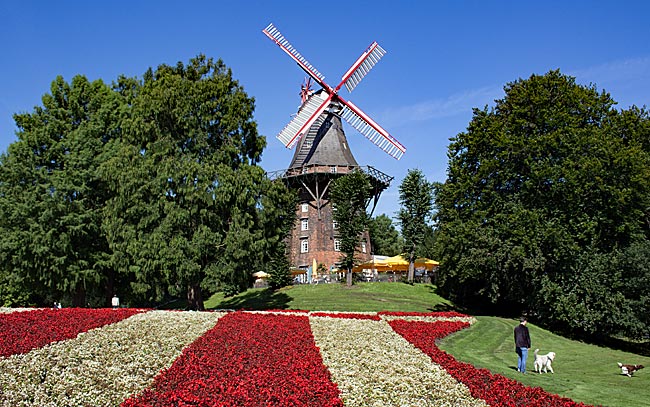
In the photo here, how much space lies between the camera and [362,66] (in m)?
53.2

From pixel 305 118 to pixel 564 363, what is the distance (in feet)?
114

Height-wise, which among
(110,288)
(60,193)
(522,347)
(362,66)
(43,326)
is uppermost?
(362,66)

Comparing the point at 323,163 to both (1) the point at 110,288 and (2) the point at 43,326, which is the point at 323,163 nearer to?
(1) the point at 110,288

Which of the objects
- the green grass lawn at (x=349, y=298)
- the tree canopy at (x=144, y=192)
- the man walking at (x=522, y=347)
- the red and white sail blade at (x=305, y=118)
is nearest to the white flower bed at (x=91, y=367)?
the man walking at (x=522, y=347)

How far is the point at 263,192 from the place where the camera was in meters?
27.5

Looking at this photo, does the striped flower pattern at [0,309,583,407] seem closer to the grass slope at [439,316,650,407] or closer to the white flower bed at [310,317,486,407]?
the white flower bed at [310,317,486,407]

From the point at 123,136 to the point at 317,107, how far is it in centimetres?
2464

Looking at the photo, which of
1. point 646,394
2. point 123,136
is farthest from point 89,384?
point 123,136

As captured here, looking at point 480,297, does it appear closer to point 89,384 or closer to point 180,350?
point 180,350

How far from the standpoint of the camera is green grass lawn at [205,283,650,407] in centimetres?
1219

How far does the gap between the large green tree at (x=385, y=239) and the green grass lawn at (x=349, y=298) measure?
1587 inches

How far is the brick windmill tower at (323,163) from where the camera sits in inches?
2041

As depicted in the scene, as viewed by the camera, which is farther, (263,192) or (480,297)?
(480,297)

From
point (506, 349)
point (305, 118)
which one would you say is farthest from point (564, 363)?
point (305, 118)
